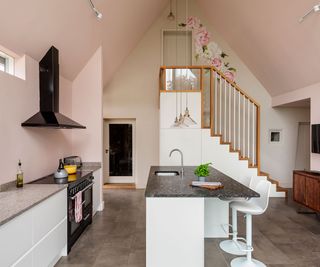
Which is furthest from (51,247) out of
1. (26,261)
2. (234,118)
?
(234,118)

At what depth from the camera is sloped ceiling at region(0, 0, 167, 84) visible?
8.71ft

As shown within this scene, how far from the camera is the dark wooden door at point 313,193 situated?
407 cm

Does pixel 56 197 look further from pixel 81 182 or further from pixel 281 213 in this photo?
pixel 281 213

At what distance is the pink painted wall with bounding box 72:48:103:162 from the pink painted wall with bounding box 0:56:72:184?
2.13ft

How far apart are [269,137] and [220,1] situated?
12.8 ft

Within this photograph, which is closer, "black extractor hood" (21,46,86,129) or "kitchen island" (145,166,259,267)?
"kitchen island" (145,166,259,267)

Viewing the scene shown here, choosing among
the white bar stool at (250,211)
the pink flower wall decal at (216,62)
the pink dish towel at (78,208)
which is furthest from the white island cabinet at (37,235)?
the pink flower wall decal at (216,62)

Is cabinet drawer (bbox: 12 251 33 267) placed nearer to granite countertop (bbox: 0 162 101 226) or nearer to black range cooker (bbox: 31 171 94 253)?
granite countertop (bbox: 0 162 101 226)

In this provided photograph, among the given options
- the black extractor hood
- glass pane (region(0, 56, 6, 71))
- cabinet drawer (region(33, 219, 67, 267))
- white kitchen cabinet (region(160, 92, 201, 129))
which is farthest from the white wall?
cabinet drawer (region(33, 219, 67, 267))

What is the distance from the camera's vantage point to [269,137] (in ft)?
22.4

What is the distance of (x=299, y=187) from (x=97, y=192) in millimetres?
3938

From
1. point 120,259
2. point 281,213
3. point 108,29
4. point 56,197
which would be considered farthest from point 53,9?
point 281,213

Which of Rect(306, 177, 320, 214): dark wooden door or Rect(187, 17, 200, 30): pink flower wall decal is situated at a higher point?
Rect(187, 17, 200, 30): pink flower wall decal

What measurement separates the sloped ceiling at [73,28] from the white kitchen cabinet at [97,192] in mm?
1967
